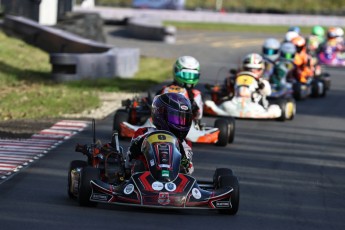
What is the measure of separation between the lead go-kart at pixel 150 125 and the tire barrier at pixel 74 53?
6.36 meters

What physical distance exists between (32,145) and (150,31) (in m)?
24.2

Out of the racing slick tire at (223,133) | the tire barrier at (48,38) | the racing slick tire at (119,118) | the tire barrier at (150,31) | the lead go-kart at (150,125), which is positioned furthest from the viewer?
the tire barrier at (150,31)

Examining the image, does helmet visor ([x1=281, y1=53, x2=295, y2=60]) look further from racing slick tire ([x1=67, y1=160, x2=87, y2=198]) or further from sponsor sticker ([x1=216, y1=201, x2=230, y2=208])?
sponsor sticker ([x1=216, y1=201, x2=230, y2=208])

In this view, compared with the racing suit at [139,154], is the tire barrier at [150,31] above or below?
below

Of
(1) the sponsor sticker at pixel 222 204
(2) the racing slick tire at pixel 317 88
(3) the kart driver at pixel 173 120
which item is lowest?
(2) the racing slick tire at pixel 317 88

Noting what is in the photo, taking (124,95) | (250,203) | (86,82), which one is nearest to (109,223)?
(250,203)

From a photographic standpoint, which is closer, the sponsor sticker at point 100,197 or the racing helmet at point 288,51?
the sponsor sticker at point 100,197

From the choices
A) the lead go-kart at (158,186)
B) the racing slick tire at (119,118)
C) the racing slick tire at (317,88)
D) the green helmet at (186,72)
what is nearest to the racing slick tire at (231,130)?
the green helmet at (186,72)

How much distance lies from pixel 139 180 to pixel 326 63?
74.3 feet

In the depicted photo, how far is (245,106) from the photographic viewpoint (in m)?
16.3

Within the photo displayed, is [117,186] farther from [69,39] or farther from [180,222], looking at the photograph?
[69,39]

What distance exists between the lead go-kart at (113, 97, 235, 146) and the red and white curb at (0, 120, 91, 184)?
2.46ft

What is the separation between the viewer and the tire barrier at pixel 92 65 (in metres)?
20.0

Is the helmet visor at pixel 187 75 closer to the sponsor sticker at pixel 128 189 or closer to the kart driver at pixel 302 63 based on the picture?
the sponsor sticker at pixel 128 189
